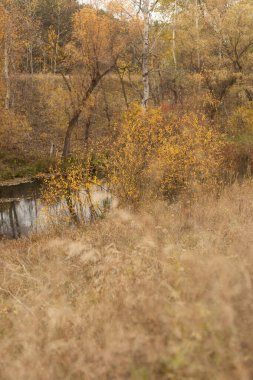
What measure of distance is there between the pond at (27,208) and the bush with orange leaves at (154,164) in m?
0.85

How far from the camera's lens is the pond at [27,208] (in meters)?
11.4

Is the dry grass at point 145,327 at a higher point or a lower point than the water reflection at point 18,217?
higher

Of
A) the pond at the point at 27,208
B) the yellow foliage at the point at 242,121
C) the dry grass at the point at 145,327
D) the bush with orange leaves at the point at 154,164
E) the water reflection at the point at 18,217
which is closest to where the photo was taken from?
the dry grass at the point at 145,327

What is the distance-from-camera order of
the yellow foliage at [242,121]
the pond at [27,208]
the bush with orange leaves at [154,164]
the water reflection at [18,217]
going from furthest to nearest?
the yellow foliage at [242,121]
the water reflection at [18,217]
the pond at [27,208]
the bush with orange leaves at [154,164]

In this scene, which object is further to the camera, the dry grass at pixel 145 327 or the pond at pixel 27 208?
the pond at pixel 27 208

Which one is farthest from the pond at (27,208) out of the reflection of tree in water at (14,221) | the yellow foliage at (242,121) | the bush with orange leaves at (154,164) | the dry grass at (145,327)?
the yellow foliage at (242,121)

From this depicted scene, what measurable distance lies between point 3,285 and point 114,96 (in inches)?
1061

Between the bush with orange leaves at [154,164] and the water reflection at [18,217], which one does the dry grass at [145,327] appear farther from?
the water reflection at [18,217]

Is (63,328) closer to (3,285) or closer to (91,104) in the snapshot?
(3,285)

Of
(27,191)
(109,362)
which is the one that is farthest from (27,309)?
(27,191)

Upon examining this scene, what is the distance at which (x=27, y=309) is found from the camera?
4.23 metres

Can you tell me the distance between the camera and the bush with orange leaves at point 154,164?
1099 cm

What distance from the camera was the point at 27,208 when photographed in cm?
1531

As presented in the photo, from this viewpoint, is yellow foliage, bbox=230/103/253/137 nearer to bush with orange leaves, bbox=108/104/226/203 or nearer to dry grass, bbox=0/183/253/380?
bush with orange leaves, bbox=108/104/226/203
